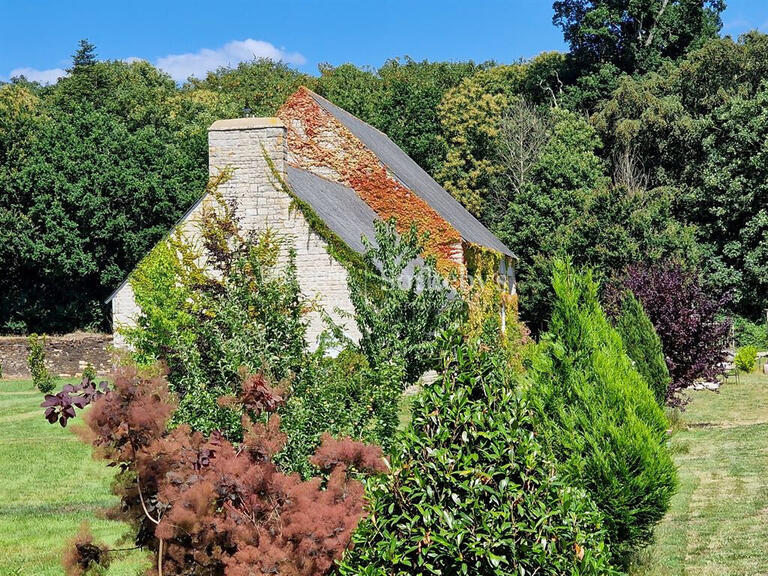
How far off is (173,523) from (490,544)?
7.57 feet

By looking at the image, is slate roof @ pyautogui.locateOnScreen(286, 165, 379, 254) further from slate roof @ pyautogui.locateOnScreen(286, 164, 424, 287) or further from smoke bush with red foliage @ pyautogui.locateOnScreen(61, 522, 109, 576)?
smoke bush with red foliage @ pyautogui.locateOnScreen(61, 522, 109, 576)

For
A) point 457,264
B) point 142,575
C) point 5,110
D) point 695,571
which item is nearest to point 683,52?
point 457,264

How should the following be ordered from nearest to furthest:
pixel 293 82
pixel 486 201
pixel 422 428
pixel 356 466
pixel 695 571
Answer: pixel 422 428 → pixel 356 466 → pixel 695 571 → pixel 486 201 → pixel 293 82

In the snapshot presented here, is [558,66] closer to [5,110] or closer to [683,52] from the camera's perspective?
[683,52]

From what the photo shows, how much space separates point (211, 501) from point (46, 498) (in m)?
8.86

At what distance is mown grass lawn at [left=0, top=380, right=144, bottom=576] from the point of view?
9.93m

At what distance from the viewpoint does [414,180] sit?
31.3m

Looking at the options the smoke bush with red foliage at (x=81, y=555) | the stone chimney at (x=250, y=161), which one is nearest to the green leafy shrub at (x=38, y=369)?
the stone chimney at (x=250, y=161)

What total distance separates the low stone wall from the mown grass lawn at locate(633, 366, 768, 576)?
78.5 ft

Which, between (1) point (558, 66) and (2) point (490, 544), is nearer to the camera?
(2) point (490, 544)

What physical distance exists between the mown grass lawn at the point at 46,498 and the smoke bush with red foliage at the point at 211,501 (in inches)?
36.3

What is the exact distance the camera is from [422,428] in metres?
5.20

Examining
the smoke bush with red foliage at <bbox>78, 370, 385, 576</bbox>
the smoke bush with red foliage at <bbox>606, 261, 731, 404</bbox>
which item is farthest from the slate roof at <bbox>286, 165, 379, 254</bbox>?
the smoke bush with red foliage at <bbox>78, 370, 385, 576</bbox>

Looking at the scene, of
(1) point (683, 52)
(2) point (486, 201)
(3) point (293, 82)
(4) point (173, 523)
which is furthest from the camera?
(3) point (293, 82)
